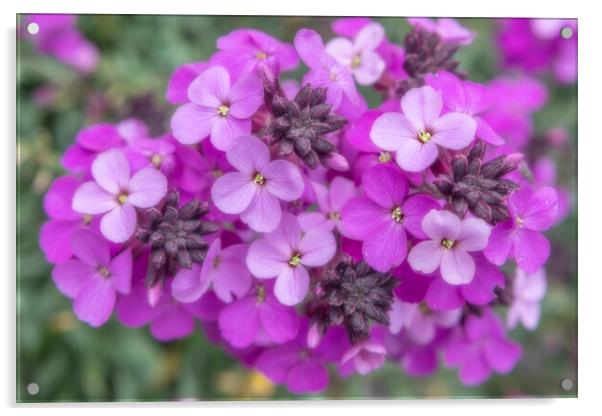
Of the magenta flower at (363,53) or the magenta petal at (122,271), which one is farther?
the magenta flower at (363,53)

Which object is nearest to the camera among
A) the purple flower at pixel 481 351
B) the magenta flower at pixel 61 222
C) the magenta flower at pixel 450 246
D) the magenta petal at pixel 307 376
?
the magenta flower at pixel 450 246

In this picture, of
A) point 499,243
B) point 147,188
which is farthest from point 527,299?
point 147,188

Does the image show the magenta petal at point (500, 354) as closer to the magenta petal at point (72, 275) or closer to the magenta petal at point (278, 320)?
the magenta petal at point (278, 320)

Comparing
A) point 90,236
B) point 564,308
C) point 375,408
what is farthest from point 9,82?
point 564,308

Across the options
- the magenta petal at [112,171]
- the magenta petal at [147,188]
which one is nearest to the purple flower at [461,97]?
the magenta petal at [147,188]

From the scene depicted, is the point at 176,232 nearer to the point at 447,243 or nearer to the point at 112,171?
the point at 112,171

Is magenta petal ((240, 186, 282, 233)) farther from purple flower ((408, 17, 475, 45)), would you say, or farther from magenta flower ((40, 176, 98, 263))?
purple flower ((408, 17, 475, 45))
